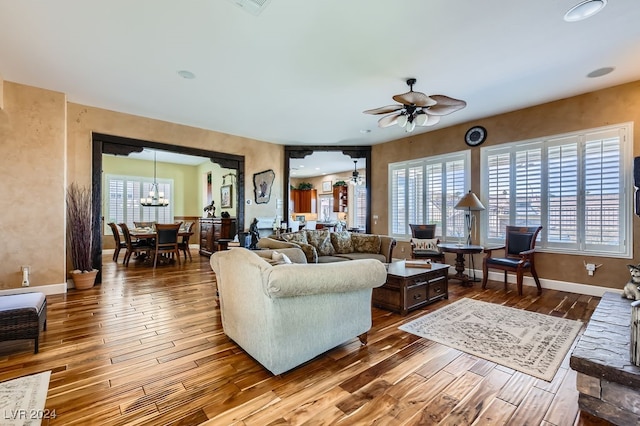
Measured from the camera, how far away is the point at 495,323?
3.08 metres


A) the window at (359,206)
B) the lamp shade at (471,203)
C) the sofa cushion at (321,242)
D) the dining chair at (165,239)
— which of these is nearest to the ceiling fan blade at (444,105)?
the lamp shade at (471,203)

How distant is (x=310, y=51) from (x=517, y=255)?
4.32 metres

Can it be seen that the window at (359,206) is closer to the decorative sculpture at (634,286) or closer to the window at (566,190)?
the window at (566,190)

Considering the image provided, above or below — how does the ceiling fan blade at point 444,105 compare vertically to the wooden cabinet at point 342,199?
above

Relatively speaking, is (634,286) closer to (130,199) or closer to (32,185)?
(32,185)

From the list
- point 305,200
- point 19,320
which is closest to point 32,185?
point 19,320

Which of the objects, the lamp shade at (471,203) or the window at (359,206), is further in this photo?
the window at (359,206)

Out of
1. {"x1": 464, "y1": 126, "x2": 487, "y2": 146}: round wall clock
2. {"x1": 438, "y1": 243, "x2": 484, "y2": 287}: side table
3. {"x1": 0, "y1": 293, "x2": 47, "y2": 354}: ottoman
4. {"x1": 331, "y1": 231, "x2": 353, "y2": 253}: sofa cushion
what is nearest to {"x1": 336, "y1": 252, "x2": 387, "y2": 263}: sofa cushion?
{"x1": 331, "y1": 231, "x2": 353, "y2": 253}: sofa cushion

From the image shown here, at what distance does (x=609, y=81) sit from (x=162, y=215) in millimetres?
11256

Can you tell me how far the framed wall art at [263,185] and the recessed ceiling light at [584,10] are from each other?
5747mm

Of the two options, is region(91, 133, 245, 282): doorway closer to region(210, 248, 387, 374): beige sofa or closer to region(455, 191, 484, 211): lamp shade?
region(210, 248, 387, 374): beige sofa

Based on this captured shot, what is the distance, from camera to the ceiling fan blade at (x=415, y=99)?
329 cm

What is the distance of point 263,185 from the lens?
7.05m

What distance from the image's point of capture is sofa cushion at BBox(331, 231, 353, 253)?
516cm
